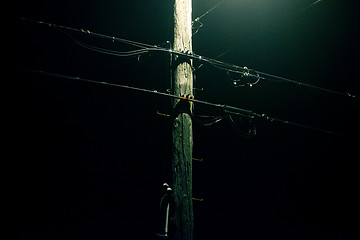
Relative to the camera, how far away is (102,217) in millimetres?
13164

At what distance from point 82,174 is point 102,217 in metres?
2.34

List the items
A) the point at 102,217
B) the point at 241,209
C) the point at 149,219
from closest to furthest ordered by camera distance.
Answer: the point at 102,217
the point at 149,219
the point at 241,209

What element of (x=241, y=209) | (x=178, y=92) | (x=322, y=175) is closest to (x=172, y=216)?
(x=178, y=92)

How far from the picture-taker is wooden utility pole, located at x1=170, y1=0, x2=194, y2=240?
157 inches

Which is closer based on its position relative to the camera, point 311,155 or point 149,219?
point 149,219

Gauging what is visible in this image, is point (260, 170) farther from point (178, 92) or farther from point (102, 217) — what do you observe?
point (178, 92)

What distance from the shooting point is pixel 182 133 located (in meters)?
4.39

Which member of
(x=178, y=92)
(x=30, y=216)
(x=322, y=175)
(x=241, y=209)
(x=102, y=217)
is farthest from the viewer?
(x=322, y=175)

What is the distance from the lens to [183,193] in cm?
410

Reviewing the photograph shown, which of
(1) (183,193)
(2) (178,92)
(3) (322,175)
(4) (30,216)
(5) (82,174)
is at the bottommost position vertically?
(1) (183,193)

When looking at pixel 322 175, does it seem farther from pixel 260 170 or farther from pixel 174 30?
pixel 174 30

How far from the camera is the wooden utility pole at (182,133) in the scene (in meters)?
4.00

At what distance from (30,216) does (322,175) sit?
56.5 ft

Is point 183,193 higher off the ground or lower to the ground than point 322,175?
lower
